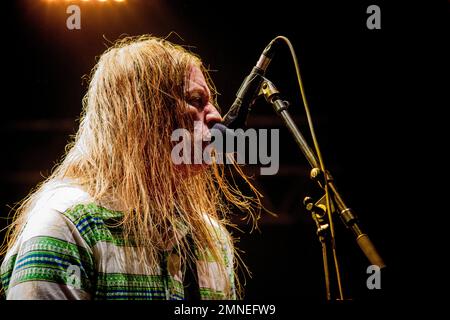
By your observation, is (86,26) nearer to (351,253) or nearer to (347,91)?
(347,91)

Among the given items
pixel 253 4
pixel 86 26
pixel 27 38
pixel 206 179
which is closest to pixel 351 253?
pixel 206 179

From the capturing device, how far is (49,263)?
1223mm

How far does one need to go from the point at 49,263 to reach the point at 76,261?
0.07 m

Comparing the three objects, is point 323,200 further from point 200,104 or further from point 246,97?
point 200,104

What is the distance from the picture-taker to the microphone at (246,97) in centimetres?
152

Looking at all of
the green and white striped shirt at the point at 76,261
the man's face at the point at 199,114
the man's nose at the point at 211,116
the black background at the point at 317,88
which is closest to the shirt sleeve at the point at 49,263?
the green and white striped shirt at the point at 76,261

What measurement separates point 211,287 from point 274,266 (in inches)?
59.6

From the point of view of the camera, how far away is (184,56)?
1747mm

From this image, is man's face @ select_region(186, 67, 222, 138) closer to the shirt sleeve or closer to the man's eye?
the man's eye

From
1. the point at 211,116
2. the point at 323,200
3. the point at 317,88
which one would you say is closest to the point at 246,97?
the point at 211,116

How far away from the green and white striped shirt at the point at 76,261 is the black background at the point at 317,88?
4.67 feet

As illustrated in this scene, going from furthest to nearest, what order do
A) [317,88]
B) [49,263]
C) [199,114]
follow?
[317,88]
[199,114]
[49,263]

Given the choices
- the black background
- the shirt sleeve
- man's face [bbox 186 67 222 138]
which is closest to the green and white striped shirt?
the shirt sleeve

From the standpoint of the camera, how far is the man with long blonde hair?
1.26 meters
